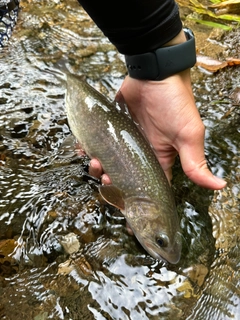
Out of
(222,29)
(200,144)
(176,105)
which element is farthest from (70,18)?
(200,144)

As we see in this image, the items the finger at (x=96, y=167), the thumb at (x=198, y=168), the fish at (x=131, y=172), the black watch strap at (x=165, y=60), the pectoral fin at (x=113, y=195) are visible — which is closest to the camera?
the thumb at (x=198, y=168)

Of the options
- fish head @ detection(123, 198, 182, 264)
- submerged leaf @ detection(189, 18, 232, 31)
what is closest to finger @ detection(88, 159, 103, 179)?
fish head @ detection(123, 198, 182, 264)

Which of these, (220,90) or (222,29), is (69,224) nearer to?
(220,90)

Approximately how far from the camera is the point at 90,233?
2807mm

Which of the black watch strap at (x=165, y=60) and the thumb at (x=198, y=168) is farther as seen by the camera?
the black watch strap at (x=165, y=60)

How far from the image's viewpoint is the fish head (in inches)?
94.0

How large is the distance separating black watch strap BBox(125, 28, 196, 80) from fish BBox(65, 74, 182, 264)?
1.21ft

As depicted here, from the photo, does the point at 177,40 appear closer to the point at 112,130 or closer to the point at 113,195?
the point at 112,130

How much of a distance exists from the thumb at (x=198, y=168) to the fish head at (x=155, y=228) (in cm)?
31

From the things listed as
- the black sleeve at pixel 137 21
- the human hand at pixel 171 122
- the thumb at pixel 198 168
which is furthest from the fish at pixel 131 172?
the black sleeve at pixel 137 21

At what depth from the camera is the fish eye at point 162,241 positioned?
7.83ft

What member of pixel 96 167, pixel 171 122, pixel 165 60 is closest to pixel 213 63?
pixel 165 60

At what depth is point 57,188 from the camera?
3.11 metres

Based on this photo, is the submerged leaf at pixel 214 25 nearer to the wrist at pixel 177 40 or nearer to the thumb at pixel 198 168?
the wrist at pixel 177 40
